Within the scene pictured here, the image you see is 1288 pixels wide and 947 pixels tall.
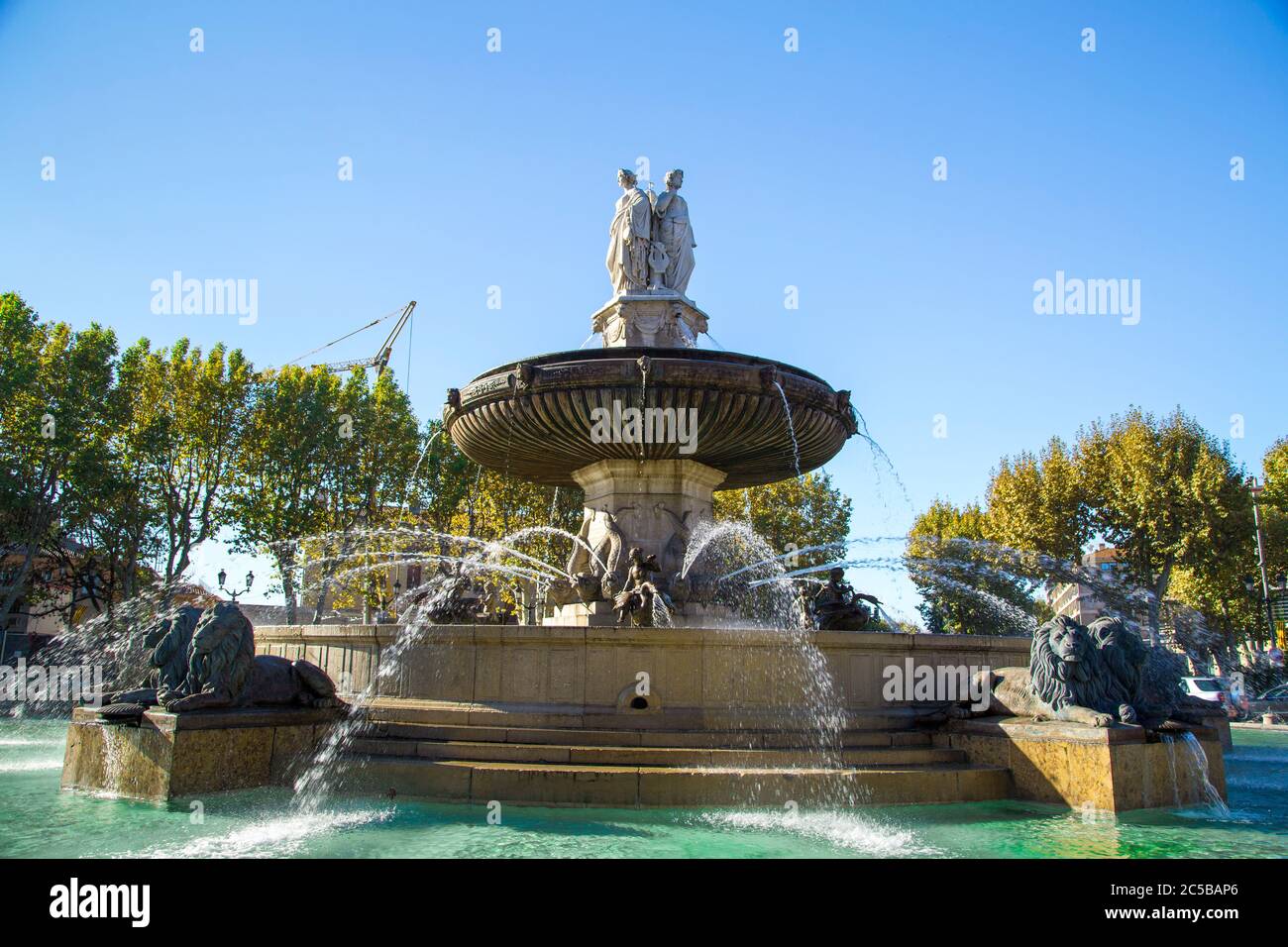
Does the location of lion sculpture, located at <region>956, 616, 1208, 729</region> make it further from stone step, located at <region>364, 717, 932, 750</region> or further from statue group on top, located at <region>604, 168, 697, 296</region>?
statue group on top, located at <region>604, 168, 697, 296</region>

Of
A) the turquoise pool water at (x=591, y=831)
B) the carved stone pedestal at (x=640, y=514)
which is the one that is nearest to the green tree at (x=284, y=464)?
the carved stone pedestal at (x=640, y=514)

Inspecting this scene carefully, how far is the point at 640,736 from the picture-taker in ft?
24.6

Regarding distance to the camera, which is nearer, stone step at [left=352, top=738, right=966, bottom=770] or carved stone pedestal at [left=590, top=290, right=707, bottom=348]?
stone step at [left=352, top=738, right=966, bottom=770]

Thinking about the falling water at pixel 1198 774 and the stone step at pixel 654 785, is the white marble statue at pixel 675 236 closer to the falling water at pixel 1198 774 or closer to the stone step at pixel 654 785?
the stone step at pixel 654 785

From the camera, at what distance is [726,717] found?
26.2ft

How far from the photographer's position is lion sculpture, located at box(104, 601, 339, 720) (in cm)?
729

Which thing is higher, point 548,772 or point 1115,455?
point 1115,455

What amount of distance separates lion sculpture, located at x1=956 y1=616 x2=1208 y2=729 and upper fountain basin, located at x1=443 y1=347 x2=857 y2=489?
407cm

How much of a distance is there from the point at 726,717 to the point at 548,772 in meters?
1.96

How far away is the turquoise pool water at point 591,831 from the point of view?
5383 millimetres

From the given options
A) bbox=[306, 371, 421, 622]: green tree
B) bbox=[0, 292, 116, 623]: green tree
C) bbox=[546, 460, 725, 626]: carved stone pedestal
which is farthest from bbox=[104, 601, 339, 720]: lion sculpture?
bbox=[306, 371, 421, 622]: green tree

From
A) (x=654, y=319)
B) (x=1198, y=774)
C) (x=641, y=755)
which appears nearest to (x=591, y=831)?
(x=641, y=755)
